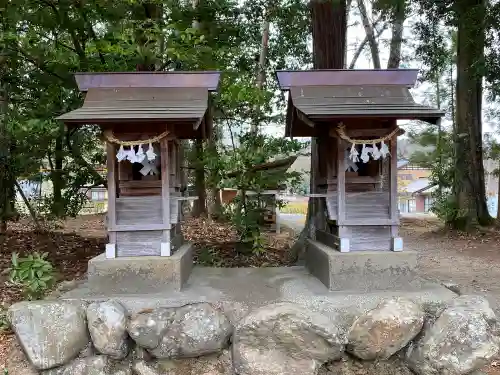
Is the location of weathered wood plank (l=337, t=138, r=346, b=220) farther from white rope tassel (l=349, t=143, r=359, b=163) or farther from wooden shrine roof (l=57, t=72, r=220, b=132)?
wooden shrine roof (l=57, t=72, r=220, b=132)

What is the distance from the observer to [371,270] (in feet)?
16.6

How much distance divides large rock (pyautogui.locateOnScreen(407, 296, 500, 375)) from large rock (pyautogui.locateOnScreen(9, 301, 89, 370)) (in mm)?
3656

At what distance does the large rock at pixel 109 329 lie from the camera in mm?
4352

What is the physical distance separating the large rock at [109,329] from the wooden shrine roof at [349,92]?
10.0 feet

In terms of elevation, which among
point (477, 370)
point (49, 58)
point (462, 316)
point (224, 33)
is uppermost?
point (224, 33)

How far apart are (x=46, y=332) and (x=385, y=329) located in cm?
352

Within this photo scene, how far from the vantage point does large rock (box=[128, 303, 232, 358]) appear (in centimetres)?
434

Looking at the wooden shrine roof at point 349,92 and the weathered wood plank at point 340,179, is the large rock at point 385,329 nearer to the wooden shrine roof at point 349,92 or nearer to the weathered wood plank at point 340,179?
the weathered wood plank at point 340,179

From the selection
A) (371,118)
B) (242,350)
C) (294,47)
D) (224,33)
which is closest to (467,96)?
(294,47)

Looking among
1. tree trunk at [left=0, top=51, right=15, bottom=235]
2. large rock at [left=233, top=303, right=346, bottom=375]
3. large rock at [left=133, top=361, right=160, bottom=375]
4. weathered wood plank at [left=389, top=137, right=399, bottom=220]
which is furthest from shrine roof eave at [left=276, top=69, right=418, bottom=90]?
tree trunk at [left=0, top=51, right=15, bottom=235]

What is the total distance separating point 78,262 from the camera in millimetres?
7328

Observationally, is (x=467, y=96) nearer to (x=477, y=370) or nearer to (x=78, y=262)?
(x=477, y=370)

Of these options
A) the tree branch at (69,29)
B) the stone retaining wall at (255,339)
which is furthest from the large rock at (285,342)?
the tree branch at (69,29)

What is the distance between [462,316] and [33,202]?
8.84m
